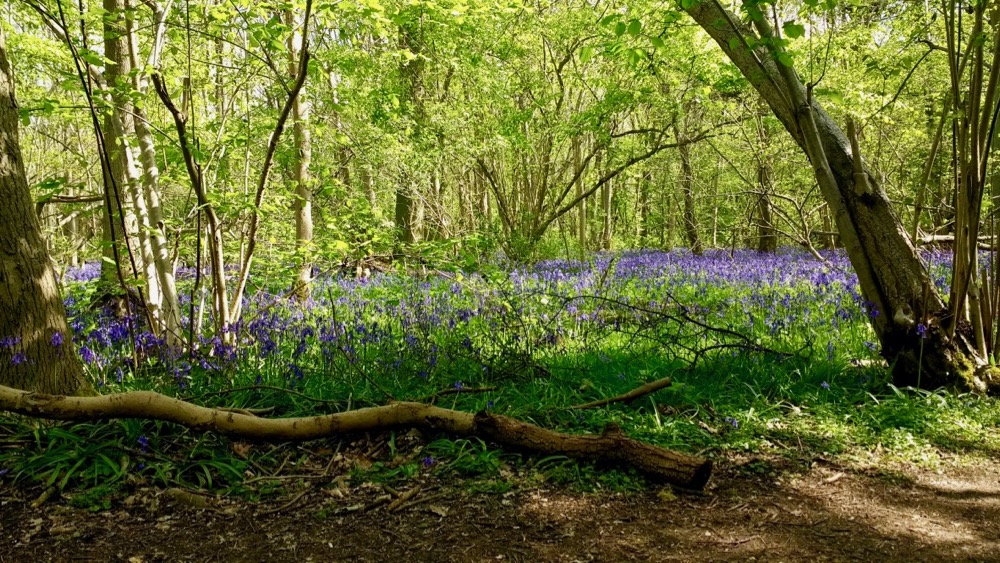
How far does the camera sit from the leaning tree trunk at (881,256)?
406 centimetres

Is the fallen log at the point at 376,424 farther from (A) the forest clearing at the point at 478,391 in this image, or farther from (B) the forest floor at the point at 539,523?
(B) the forest floor at the point at 539,523

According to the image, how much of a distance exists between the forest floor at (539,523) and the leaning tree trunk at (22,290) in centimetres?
68

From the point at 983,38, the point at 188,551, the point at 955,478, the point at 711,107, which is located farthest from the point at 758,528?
the point at 711,107

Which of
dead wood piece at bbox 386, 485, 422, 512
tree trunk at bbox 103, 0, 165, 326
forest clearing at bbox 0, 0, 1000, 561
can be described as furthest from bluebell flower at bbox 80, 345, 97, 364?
dead wood piece at bbox 386, 485, 422, 512

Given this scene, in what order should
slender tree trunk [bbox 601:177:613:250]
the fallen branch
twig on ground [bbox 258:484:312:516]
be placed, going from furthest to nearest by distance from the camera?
slender tree trunk [bbox 601:177:613:250] → the fallen branch → twig on ground [bbox 258:484:312:516]

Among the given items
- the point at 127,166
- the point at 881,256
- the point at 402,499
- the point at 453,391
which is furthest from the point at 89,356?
the point at 881,256

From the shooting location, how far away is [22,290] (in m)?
3.28

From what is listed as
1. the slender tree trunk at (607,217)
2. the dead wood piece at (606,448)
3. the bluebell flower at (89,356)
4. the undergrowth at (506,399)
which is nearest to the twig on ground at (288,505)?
the undergrowth at (506,399)

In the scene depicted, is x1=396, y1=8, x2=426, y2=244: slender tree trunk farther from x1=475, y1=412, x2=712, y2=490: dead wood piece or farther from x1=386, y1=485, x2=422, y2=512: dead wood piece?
x1=386, y1=485, x2=422, y2=512: dead wood piece

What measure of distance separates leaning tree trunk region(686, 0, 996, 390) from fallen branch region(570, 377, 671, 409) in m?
1.74

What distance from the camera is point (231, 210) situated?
16.0ft

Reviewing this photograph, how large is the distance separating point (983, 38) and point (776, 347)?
2537 mm

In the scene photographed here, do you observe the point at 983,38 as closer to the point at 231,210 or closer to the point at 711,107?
the point at 231,210

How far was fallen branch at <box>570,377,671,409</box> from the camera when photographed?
12.1ft
